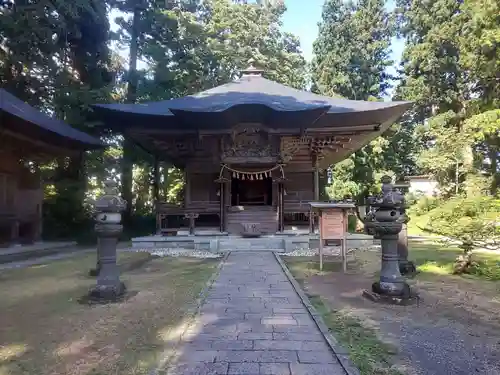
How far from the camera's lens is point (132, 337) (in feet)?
12.4

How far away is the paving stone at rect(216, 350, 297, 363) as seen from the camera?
315 centimetres

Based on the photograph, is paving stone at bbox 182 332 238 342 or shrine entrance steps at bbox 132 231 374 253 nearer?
paving stone at bbox 182 332 238 342

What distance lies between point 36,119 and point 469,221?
438 inches

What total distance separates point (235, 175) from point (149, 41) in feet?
30.4

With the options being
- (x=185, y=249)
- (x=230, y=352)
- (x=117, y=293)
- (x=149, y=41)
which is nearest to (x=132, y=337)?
(x=230, y=352)

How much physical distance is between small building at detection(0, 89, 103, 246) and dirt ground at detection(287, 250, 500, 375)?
28.7 ft

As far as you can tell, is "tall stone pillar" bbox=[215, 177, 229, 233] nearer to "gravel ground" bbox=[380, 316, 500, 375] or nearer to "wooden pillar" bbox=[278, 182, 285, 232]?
"wooden pillar" bbox=[278, 182, 285, 232]

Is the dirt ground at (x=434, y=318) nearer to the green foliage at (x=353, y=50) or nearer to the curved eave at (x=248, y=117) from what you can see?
the curved eave at (x=248, y=117)

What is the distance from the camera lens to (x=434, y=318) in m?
4.39

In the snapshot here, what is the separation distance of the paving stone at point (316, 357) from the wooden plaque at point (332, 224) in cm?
447

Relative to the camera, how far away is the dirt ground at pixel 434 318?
3209 mm

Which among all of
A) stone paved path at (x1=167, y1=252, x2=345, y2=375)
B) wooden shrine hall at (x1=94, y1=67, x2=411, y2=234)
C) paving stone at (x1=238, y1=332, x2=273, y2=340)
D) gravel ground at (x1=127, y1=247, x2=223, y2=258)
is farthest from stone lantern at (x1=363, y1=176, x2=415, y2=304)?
wooden shrine hall at (x1=94, y1=67, x2=411, y2=234)

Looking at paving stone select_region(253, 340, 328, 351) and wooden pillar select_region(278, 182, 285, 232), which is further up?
wooden pillar select_region(278, 182, 285, 232)

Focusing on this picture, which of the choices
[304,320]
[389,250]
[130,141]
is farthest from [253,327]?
[130,141]
